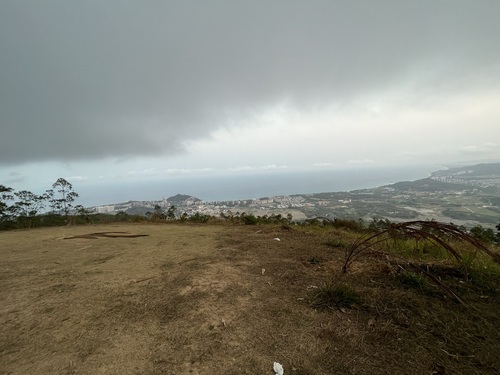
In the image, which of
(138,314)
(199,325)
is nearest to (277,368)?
(199,325)

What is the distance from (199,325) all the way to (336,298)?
1.22 metres

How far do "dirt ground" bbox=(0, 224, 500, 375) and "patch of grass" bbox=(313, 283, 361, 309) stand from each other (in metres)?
0.09

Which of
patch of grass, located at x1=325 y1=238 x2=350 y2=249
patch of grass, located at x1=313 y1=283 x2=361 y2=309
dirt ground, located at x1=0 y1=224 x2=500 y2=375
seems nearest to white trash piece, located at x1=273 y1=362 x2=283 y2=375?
dirt ground, located at x1=0 y1=224 x2=500 y2=375

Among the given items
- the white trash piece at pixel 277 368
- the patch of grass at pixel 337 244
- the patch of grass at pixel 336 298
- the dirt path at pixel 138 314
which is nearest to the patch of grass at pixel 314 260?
the dirt path at pixel 138 314

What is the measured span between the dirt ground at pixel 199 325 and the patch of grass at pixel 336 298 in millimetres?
90

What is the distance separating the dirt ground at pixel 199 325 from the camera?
1.49 m

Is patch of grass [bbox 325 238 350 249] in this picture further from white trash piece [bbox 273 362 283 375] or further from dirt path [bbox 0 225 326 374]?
white trash piece [bbox 273 362 283 375]

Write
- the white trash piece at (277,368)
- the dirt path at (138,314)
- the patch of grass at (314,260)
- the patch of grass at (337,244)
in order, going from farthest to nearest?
the patch of grass at (337,244) → the patch of grass at (314,260) → the dirt path at (138,314) → the white trash piece at (277,368)

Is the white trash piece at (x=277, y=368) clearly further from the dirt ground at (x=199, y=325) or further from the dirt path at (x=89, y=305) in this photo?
the dirt path at (x=89, y=305)

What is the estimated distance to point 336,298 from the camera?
213 cm

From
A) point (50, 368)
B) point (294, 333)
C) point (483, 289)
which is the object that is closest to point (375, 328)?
point (294, 333)

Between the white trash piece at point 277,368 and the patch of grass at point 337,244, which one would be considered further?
the patch of grass at point 337,244

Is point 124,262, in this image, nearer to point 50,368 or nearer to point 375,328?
point 50,368

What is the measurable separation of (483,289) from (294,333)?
2.06m
